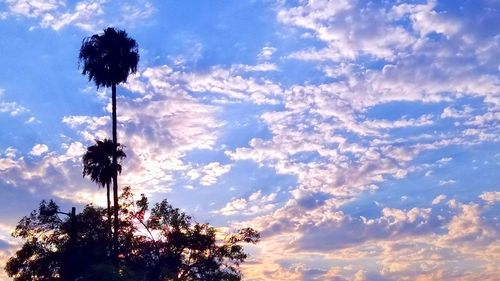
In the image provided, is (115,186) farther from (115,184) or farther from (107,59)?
(107,59)

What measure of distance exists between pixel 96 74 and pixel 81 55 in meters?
2.16

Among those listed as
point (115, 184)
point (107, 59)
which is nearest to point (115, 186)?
point (115, 184)

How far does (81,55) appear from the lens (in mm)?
55719

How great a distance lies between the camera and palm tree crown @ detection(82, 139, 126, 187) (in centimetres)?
5259

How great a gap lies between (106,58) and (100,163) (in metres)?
9.35

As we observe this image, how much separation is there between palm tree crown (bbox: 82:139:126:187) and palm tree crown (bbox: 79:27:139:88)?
6.07 metres

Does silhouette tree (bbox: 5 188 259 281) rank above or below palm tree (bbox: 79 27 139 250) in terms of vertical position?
below

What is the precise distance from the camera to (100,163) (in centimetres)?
5275

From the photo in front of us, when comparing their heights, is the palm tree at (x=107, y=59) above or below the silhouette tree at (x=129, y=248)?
above

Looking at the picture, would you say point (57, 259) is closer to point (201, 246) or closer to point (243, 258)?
point (201, 246)

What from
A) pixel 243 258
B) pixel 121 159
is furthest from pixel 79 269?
pixel 243 258

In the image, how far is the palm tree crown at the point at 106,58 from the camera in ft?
182

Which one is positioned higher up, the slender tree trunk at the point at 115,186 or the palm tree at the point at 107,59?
the palm tree at the point at 107,59

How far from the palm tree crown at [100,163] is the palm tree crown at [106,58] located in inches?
239
